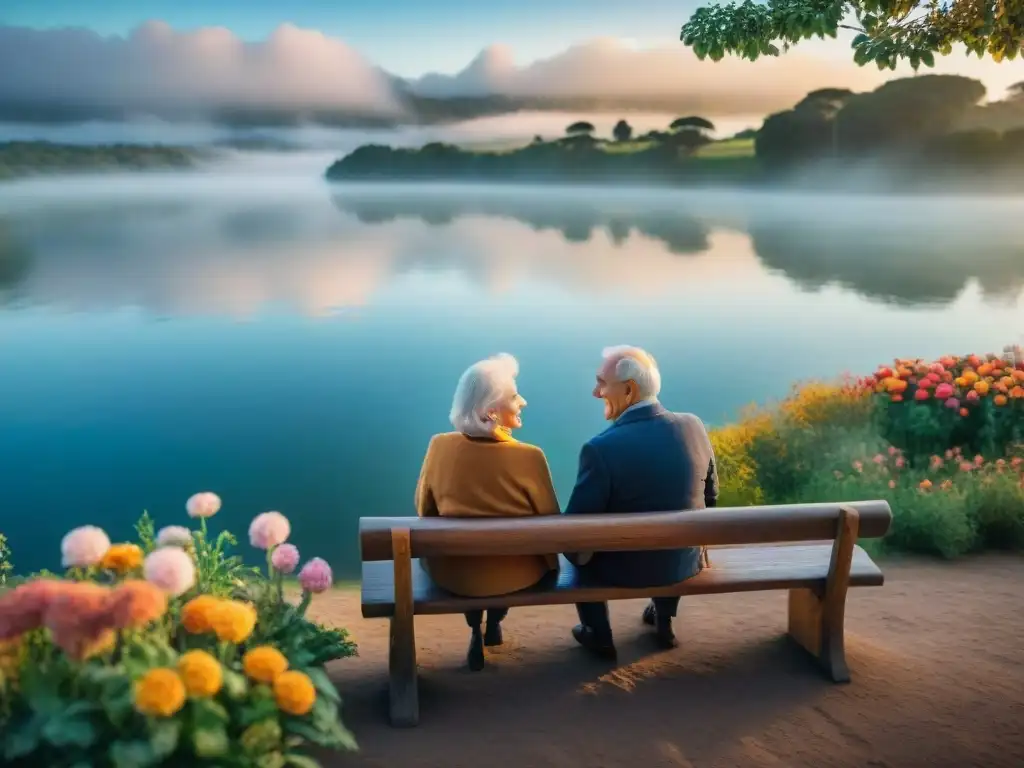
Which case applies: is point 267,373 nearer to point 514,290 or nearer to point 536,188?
point 514,290

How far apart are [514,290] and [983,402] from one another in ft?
13.6

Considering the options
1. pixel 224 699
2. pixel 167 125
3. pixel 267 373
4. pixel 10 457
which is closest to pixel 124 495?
pixel 10 457

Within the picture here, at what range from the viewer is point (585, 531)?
12.0 feet

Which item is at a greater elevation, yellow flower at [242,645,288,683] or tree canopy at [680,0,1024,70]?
tree canopy at [680,0,1024,70]

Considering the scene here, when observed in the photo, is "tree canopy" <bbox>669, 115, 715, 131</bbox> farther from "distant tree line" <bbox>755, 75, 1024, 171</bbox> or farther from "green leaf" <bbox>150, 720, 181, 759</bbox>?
"green leaf" <bbox>150, 720, 181, 759</bbox>

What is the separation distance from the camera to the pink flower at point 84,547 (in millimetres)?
3229

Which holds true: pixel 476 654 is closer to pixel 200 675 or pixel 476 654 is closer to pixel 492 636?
pixel 492 636

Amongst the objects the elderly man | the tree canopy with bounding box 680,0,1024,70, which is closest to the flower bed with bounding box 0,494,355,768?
the elderly man

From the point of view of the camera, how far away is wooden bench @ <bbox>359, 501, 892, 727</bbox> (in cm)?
364

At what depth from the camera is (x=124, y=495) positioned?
27.6ft

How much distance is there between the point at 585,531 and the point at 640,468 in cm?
36

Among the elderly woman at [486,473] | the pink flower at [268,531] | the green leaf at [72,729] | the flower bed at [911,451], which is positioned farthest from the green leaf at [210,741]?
the flower bed at [911,451]

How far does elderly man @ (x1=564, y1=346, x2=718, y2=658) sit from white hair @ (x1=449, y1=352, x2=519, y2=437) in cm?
35

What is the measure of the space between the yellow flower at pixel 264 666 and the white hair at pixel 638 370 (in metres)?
1.59
